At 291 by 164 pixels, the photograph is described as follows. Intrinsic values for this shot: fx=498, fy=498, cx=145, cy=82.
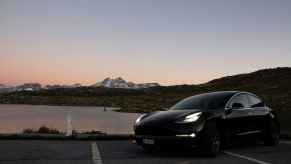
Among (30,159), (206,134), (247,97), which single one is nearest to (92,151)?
(30,159)

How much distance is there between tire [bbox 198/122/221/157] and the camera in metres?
9.68

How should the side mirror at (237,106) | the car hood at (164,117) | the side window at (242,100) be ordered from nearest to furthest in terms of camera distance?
1. the car hood at (164,117)
2. the side mirror at (237,106)
3. the side window at (242,100)

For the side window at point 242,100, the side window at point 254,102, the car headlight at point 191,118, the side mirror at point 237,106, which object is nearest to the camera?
the car headlight at point 191,118

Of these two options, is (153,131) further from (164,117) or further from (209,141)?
(209,141)

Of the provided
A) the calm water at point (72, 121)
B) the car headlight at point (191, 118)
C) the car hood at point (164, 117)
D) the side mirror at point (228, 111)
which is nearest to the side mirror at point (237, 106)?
the side mirror at point (228, 111)

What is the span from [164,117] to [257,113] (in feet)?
9.46

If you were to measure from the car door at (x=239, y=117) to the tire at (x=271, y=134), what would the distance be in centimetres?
85

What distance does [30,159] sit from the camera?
359 inches

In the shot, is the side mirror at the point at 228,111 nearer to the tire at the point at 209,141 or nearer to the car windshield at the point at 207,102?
the car windshield at the point at 207,102

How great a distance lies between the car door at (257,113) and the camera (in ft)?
38.1

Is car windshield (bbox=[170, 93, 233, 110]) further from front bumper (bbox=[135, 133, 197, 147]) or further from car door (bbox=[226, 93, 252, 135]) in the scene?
front bumper (bbox=[135, 133, 197, 147])

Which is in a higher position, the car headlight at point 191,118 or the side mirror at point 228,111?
the side mirror at point 228,111

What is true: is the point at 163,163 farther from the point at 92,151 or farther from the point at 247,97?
the point at 247,97

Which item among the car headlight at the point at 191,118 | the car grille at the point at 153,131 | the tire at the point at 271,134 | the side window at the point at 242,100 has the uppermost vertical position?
the side window at the point at 242,100
